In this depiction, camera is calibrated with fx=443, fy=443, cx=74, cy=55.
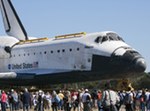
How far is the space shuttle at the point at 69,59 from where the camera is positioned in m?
28.3

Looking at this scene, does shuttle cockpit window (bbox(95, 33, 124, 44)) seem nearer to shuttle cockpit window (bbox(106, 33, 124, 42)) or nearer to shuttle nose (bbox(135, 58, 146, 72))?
shuttle cockpit window (bbox(106, 33, 124, 42))

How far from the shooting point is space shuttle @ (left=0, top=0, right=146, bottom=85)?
92.8ft

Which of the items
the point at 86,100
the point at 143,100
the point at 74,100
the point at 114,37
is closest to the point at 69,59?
the point at 114,37

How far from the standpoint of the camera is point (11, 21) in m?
42.3

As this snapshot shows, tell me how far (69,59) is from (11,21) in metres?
13.3

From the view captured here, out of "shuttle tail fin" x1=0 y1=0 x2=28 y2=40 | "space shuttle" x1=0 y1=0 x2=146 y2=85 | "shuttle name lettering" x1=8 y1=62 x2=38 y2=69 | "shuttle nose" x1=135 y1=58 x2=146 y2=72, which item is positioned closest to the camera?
"shuttle nose" x1=135 y1=58 x2=146 y2=72

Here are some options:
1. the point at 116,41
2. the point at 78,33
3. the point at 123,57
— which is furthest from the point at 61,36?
the point at 123,57

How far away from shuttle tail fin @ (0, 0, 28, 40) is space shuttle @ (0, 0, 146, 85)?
3228mm

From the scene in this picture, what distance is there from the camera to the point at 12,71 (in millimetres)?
36250

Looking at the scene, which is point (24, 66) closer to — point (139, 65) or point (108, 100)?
point (139, 65)

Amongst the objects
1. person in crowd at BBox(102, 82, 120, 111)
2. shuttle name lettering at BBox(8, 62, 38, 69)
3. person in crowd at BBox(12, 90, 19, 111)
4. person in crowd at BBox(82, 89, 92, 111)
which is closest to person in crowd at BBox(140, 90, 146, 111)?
person in crowd at BBox(82, 89, 92, 111)

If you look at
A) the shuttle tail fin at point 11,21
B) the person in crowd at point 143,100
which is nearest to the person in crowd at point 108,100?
the person in crowd at point 143,100

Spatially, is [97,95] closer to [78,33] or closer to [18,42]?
[78,33]

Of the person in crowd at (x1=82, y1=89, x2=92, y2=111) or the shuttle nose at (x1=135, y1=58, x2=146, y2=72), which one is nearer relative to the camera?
the person in crowd at (x1=82, y1=89, x2=92, y2=111)
